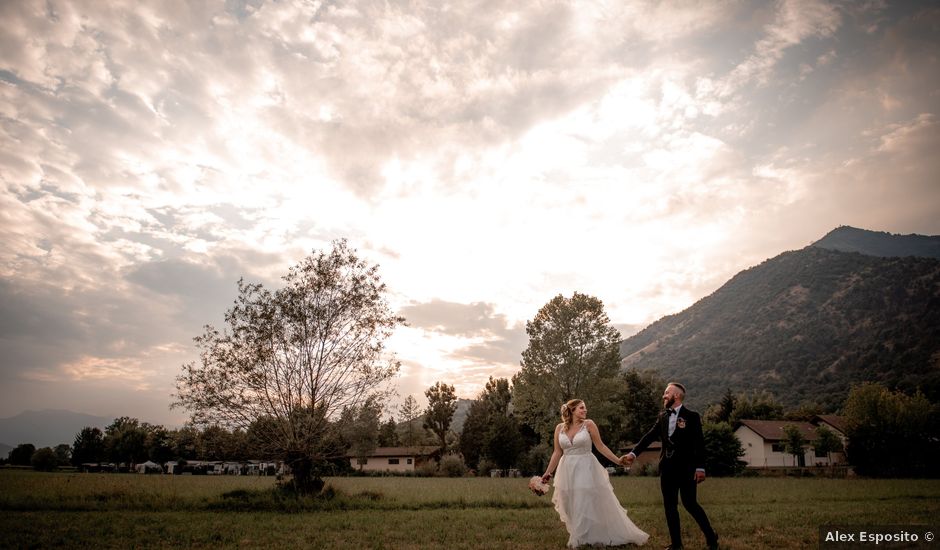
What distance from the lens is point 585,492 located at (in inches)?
351

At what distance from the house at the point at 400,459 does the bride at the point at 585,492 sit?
70788mm

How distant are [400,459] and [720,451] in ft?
158

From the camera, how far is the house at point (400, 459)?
77.7 metres

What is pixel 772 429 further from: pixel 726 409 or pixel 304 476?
pixel 304 476

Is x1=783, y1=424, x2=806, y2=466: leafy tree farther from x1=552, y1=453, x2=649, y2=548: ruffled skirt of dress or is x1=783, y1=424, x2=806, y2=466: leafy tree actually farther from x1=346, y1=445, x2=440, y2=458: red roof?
x1=552, y1=453, x2=649, y2=548: ruffled skirt of dress

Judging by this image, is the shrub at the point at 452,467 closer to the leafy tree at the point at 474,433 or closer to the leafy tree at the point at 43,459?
the leafy tree at the point at 474,433

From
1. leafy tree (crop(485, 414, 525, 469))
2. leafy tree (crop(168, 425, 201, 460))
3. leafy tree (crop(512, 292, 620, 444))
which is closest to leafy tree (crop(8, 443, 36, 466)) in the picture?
leafy tree (crop(485, 414, 525, 469))

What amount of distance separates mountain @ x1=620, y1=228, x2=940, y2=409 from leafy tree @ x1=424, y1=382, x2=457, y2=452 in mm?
33014

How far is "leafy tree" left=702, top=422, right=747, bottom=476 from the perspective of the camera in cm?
4772

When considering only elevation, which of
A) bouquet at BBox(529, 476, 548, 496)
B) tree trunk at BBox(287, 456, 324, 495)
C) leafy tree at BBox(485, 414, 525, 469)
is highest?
bouquet at BBox(529, 476, 548, 496)

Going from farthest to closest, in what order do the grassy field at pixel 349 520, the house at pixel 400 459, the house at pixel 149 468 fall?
the house at pixel 400 459 < the house at pixel 149 468 < the grassy field at pixel 349 520

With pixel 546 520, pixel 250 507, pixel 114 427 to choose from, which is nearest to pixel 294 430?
pixel 250 507

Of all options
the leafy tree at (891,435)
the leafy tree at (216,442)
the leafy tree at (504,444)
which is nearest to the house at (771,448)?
the leafy tree at (891,435)

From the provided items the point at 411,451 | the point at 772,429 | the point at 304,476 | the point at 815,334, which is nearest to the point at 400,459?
the point at 411,451
